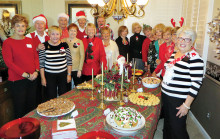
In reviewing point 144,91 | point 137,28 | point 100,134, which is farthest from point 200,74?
point 137,28

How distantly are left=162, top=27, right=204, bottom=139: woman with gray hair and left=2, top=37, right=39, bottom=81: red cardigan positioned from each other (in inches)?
Answer: 69.9

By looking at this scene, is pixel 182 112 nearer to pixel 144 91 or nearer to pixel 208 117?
pixel 144 91

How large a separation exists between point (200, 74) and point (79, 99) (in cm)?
120

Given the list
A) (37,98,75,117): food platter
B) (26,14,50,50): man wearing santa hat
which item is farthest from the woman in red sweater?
(37,98,75,117): food platter

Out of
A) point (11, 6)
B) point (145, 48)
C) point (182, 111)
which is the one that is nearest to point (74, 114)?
point (182, 111)

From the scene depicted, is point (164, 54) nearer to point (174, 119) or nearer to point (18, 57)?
point (174, 119)

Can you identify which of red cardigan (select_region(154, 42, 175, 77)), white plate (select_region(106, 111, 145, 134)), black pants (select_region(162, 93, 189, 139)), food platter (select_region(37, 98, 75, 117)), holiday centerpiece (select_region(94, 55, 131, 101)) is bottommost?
black pants (select_region(162, 93, 189, 139))

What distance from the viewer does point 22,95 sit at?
243 cm

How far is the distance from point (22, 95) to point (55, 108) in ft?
3.55

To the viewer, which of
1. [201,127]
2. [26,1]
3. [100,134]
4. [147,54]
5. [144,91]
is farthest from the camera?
[26,1]

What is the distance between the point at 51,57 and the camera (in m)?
2.55

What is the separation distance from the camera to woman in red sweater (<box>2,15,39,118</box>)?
7.47 ft

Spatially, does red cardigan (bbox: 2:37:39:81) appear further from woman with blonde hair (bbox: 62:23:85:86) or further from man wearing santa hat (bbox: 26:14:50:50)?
woman with blonde hair (bbox: 62:23:85:86)

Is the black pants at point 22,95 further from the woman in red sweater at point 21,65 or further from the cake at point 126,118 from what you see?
the cake at point 126,118
